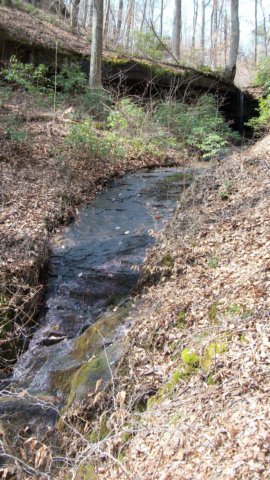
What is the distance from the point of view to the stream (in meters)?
4.95

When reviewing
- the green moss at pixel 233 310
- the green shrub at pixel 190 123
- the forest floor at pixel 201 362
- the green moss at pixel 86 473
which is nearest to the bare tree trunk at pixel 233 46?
the green shrub at pixel 190 123

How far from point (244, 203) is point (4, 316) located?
4.42 m

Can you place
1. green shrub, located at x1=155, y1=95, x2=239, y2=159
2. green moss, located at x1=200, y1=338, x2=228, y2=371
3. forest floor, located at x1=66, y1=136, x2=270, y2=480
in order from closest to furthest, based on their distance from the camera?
1. forest floor, located at x1=66, y1=136, x2=270, y2=480
2. green moss, located at x1=200, y1=338, x2=228, y2=371
3. green shrub, located at x1=155, y1=95, x2=239, y2=159

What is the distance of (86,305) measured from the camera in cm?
676

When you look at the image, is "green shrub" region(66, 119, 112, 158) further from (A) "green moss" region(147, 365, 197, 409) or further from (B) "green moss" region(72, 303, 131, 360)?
(A) "green moss" region(147, 365, 197, 409)

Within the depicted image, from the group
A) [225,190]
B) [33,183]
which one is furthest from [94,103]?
[225,190]

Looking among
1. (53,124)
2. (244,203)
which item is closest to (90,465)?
(244,203)

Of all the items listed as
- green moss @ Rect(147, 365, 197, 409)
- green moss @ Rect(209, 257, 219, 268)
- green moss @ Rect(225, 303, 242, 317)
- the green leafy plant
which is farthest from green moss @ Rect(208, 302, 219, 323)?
the green leafy plant

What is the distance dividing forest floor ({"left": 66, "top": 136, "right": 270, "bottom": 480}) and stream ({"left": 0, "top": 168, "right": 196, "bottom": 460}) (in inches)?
17.8

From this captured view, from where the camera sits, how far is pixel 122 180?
36.0 ft

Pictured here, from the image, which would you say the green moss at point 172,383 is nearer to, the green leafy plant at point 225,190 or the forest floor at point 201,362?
the forest floor at point 201,362

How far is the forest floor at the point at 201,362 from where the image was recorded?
3.02m

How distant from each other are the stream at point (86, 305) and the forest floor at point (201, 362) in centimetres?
45

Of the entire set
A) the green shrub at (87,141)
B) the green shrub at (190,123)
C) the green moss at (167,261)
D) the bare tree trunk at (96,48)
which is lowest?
the green moss at (167,261)
